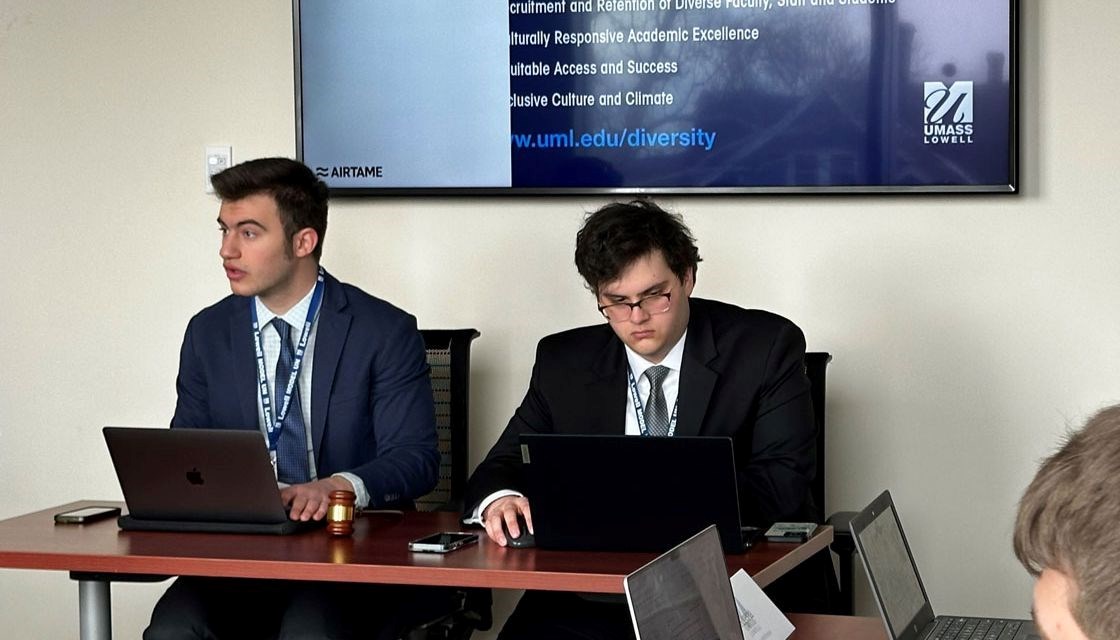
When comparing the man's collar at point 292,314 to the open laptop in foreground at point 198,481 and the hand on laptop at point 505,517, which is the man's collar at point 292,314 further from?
the hand on laptop at point 505,517

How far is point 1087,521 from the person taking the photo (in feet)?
3.11

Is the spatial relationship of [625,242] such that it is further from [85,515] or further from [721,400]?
[85,515]

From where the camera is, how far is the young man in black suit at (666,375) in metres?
2.89

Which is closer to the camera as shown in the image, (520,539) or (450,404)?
(520,539)

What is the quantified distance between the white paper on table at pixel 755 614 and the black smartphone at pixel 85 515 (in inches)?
53.4

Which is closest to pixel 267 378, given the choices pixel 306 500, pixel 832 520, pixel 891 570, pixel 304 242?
pixel 304 242

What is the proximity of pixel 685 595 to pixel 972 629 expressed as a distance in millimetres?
708

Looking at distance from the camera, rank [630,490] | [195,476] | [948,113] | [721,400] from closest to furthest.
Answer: [630,490] → [195,476] → [721,400] → [948,113]

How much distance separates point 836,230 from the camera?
3.69 m

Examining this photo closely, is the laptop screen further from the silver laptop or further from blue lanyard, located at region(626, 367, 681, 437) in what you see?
blue lanyard, located at region(626, 367, 681, 437)

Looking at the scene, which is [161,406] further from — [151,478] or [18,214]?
[151,478]

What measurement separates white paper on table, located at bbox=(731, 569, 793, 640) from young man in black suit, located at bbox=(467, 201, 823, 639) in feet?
2.23

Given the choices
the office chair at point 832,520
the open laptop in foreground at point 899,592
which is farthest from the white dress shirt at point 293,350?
the open laptop in foreground at point 899,592

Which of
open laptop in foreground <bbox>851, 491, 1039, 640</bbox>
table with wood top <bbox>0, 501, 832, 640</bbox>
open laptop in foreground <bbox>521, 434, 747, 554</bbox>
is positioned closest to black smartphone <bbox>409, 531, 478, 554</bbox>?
table with wood top <bbox>0, 501, 832, 640</bbox>
